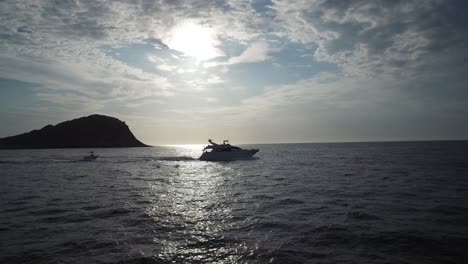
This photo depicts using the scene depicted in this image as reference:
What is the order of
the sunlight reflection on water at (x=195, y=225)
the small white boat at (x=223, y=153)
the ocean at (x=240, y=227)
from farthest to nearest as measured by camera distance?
the small white boat at (x=223, y=153) → the sunlight reflection on water at (x=195, y=225) → the ocean at (x=240, y=227)

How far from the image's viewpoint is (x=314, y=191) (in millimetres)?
23344

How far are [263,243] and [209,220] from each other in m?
4.69

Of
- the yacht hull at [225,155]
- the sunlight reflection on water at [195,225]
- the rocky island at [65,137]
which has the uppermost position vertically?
the rocky island at [65,137]

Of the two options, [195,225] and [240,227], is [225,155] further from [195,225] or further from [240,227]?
[240,227]

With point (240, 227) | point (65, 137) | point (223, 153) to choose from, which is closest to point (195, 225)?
point (240, 227)

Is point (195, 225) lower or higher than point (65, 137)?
lower

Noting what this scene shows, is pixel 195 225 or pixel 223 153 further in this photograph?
pixel 223 153

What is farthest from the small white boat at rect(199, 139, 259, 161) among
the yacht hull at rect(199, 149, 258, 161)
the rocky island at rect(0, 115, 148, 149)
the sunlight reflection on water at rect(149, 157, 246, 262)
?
the rocky island at rect(0, 115, 148, 149)

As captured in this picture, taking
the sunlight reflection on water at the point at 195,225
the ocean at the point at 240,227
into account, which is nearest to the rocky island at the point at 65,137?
the ocean at the point at 240,227

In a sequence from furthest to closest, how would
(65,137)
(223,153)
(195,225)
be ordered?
(65,137) → (223,153) → (195,225)

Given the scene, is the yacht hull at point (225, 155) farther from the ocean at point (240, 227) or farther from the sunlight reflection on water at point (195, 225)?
the ocean at point (240, 227)

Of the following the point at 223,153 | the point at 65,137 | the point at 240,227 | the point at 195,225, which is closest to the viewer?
the point at 240,227

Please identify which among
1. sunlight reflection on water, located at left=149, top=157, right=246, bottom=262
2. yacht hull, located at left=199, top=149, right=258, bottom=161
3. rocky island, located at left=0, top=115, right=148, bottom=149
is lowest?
sunlight reflection on water, located at left=149, top=157, right=246, bottom=262

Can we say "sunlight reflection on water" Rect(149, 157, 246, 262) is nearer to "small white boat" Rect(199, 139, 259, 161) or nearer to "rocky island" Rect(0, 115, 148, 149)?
"small white boat" Rect(199, 139, 259, 161)
